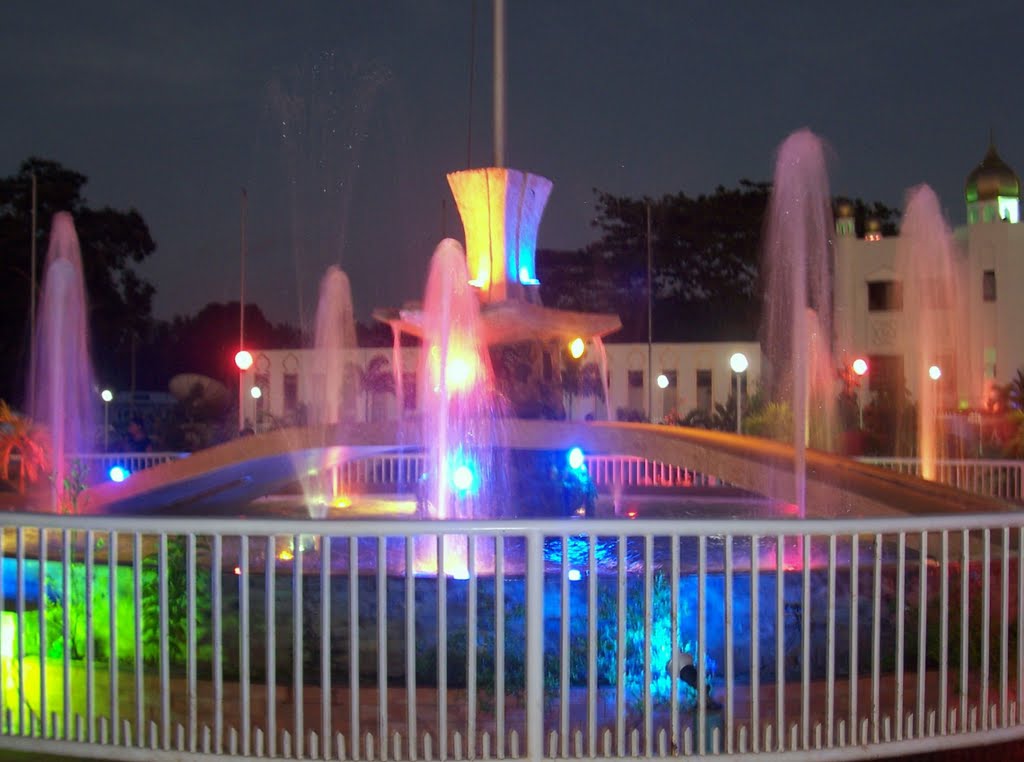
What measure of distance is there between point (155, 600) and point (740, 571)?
3727mm

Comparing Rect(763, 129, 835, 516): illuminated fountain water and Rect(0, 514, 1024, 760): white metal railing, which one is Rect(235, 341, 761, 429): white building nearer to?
Rect(763, 129, 835, 516): illuminated fountain water

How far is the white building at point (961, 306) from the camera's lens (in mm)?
39219

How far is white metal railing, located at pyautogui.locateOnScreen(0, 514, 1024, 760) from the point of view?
15.9ft

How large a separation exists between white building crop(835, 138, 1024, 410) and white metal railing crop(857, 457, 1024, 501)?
2196 centimetres

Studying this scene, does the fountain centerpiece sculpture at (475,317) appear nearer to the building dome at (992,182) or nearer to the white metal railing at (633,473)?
the white metal railing at (633,473)

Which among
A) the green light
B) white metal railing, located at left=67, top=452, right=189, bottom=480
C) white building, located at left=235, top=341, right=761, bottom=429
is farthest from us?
the green light

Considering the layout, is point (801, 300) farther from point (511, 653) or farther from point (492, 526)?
point (492, 526)

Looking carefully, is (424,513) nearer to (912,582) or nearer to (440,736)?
(912,582)

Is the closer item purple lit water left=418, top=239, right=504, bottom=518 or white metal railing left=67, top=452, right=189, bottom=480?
purple lit water left=418, top=239, right=504, bottom=518

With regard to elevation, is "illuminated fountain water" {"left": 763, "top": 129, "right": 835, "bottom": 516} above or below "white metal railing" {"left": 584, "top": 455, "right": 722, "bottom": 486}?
above

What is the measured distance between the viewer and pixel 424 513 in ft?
42.2

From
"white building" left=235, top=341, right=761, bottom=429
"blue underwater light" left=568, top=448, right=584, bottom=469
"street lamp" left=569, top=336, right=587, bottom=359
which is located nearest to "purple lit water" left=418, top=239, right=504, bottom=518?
"blue underwater light" left=568, top=448, right=584, bottom=469

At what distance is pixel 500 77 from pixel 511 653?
9.07 m

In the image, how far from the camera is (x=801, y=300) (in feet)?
44.0
